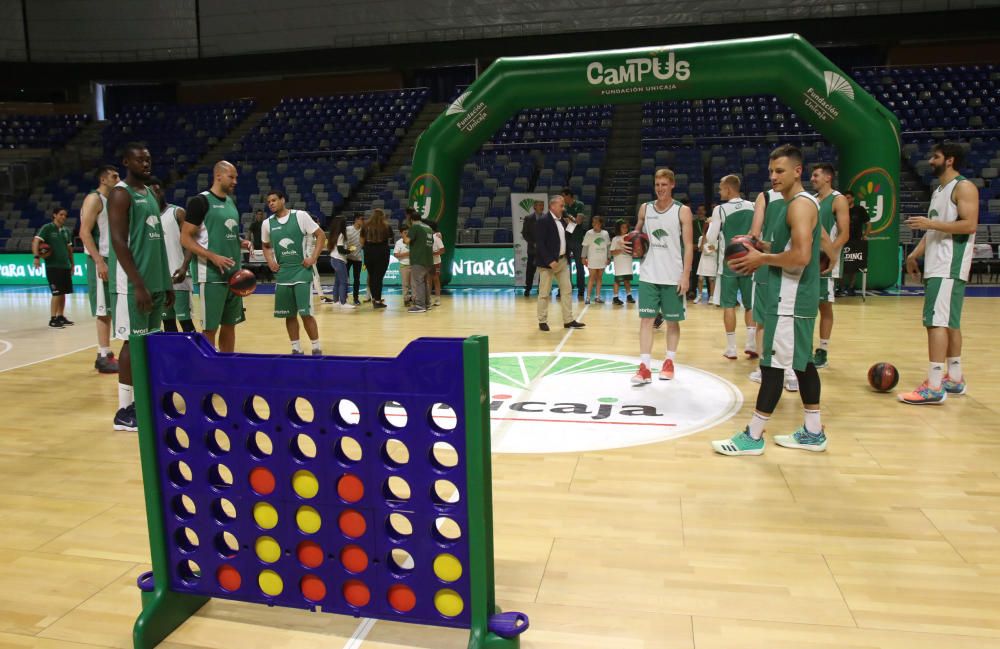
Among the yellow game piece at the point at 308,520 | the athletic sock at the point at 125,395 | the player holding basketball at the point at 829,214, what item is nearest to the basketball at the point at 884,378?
the player holding basketball at the point at 829,214

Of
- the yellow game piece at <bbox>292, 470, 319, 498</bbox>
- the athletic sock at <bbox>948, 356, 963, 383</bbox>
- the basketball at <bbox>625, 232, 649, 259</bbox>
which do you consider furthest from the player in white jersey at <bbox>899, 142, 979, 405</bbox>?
the yellow game piece at <bbox>292, 470, 319, 498</bbox>

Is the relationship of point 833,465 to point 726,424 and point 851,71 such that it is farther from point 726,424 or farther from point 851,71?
point 851,71

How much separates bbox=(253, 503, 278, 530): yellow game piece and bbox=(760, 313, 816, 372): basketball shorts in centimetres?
283

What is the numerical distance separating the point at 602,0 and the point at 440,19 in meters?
4.96

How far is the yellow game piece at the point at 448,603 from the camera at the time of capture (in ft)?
7.24

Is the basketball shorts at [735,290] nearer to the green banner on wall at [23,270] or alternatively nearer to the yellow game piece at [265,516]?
the yellow game piece at [265,516]

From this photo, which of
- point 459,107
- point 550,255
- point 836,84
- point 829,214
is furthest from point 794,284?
point 459,107

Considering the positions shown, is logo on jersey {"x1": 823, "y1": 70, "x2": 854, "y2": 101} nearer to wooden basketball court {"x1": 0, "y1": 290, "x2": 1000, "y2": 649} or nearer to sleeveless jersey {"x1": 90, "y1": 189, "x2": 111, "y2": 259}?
wooden basketball court {"x1": 0, "y1": 290, "x2": 1000, "y2": 649}

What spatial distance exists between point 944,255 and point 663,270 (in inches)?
78.5

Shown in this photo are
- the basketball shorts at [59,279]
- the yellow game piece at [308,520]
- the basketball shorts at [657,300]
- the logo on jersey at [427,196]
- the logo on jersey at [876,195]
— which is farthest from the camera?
the logo on jersey at [427,196]

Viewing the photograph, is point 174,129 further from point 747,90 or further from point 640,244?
point 640,244

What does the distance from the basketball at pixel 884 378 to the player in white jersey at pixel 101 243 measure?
18.8 feet

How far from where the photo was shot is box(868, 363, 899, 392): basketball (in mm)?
5453

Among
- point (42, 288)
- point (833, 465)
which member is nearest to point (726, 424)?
point (833, 465)
